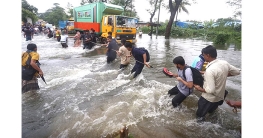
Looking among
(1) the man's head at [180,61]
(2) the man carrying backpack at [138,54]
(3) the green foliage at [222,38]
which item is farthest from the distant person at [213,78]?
(3) the green foliage at [222,38]

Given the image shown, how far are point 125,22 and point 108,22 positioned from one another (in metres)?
1.32

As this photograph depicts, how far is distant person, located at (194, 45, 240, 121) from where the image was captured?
2.74 meters

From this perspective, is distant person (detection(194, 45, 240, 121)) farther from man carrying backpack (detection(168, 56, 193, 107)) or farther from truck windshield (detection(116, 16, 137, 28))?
truck windshield (detection(116, 16, 137, 28))

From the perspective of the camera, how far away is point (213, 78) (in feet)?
8.95

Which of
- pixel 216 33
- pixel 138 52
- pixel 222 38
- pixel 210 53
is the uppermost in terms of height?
pixel 216 33

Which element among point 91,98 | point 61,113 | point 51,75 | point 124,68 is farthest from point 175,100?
point 51,75

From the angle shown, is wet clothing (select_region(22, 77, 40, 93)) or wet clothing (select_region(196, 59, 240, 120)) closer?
wet clothing (select_region(196, 59, 240, 120))

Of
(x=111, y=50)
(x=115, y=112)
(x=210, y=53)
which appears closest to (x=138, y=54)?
(x=115, y=112)

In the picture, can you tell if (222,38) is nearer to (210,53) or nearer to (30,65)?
(210,53)

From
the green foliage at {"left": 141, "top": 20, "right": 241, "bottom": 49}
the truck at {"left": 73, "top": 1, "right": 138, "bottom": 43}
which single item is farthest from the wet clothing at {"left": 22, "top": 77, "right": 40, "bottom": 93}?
the green foliage at {"left": 141, "top": 20, "right": 241, "bottom": 49}

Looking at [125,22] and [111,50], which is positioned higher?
[125,22]

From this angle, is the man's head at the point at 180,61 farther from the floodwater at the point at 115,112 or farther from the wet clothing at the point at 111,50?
the wet clothing at the point at 111,50

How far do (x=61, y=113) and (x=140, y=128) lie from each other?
1900mm

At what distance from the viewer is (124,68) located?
7.05m
